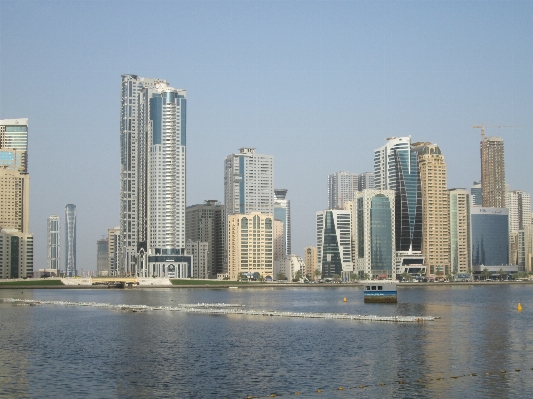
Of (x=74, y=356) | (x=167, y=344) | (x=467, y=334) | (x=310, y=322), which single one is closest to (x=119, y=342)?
(x=167, y=344)

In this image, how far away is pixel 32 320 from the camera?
11831 centimetres

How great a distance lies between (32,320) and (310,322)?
142 ft

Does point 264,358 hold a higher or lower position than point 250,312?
higher

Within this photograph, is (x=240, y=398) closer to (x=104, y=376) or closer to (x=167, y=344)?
(x=104, y=376)

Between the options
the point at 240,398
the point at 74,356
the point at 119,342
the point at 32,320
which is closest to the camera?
the point at 240,398

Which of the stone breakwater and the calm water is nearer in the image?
the calm water

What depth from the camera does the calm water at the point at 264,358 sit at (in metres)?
56.3

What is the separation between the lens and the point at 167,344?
83.7 m

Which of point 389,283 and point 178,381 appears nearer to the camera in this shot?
point 178,381

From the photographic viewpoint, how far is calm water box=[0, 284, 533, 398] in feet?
185

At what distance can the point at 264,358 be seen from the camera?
236ft

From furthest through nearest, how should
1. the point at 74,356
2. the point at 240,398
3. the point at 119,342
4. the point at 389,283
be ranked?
the point at 389,283, the point at 119,342, the point at 74,356, the point at 240,398

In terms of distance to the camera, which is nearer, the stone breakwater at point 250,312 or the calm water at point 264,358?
the calm water at point 264,358

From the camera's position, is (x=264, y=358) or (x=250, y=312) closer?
(x=264, y=358)
